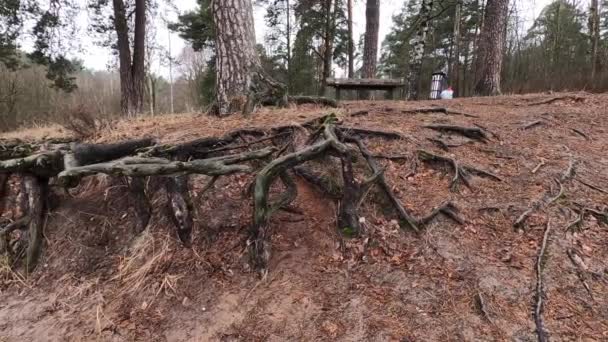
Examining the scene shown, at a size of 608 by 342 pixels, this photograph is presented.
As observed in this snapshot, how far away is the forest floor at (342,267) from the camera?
1918mm

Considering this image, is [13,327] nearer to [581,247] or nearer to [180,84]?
[581,247]

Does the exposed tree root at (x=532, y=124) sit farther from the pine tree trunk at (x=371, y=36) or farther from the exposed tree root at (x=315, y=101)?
the pine tree trunk at (x=371, y=36)

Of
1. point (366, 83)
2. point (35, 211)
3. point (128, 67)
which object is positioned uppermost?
point (128, 67)

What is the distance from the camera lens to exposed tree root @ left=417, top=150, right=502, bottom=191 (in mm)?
2854

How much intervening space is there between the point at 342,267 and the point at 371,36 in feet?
25.3

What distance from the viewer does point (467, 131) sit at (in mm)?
3562

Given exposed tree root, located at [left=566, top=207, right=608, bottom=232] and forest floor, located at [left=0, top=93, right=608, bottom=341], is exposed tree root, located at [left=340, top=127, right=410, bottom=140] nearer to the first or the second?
forest floor, located at [left=0, top=93, right=608, bottom=341]

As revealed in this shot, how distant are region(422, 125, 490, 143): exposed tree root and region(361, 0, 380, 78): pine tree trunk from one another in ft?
17.7

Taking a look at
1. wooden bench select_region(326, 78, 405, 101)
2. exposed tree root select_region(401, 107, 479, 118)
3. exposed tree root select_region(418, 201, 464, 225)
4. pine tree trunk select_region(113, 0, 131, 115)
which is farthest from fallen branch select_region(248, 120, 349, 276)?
pine tree trunk select_region(113, 0, 131, 115)

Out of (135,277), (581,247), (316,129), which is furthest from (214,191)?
(581,247)

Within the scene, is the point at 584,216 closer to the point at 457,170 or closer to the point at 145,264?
the point at 457,170

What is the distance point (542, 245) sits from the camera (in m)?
2.26

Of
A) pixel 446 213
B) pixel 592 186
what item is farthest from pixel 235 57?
pixel 592 186

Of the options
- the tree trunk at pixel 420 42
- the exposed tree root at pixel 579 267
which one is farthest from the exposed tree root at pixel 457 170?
the tree trunk at pixel 420 42
